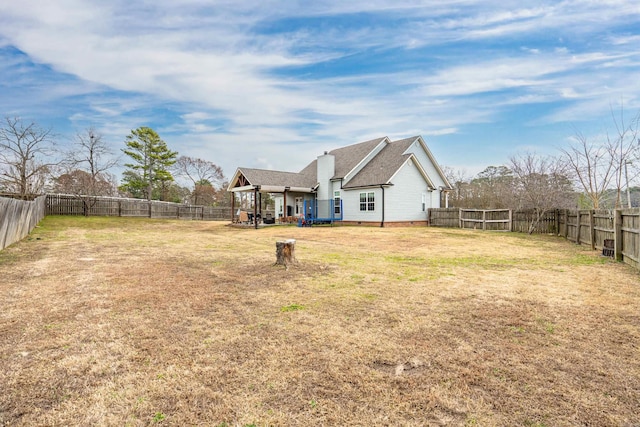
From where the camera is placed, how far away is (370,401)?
2420 millimetres

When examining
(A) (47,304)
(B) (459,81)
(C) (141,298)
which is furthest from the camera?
(B) (459,81)

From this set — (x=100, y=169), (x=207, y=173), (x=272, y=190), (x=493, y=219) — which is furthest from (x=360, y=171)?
(x=207, y=173)

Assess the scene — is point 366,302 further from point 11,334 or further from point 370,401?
point 11,334

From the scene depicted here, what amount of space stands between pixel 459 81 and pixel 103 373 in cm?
1925

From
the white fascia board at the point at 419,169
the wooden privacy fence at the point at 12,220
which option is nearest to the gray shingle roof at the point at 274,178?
→ the white fascia board at the point at 419,169

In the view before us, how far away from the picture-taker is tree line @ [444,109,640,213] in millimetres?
14086

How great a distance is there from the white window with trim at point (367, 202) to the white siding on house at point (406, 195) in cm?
99

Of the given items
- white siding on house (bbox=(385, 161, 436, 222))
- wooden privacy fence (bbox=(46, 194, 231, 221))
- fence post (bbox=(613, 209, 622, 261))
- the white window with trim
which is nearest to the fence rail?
fence post (bbox=(613, 209, 622, 261))

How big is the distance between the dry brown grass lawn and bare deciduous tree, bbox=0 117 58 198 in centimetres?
2367

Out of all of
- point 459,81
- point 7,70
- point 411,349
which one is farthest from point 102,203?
point 411,349

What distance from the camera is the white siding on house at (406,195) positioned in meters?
22.0

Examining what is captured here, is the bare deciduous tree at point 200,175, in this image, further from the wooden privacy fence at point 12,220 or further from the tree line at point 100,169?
the wooden privacy fence at point 12,220

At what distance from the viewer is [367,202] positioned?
22.6 metres

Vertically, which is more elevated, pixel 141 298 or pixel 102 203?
pixel 102 203
